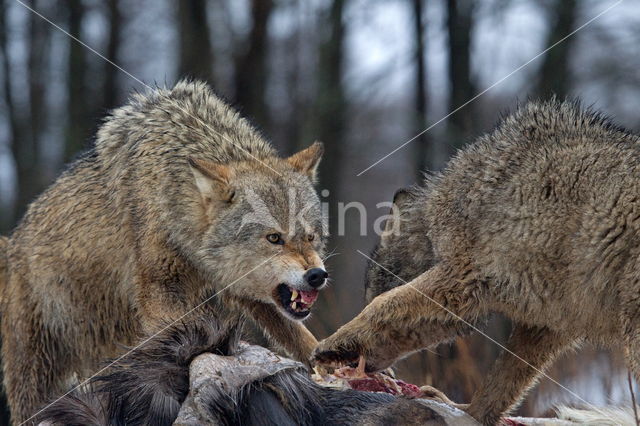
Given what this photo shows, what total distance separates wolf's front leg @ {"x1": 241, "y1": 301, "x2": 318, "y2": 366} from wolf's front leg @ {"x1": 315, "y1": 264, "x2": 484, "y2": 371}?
68 centimetres

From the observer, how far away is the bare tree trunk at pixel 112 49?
1880 centimetres

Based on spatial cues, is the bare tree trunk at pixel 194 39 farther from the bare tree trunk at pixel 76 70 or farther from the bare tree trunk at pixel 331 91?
the bare tree trunk at pixel 76 70

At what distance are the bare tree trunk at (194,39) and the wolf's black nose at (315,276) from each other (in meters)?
9.78

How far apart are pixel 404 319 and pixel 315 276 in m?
0.70

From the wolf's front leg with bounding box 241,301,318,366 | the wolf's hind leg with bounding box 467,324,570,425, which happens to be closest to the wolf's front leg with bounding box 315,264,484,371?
the wolf's hind leg with bounding box 467,324,570,425

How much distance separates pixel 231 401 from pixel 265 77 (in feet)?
41.9

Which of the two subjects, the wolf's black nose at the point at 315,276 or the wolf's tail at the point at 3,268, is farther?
the wolf's tail at the point at 3,268

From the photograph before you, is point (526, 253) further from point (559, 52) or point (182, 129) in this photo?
point (559, 52)

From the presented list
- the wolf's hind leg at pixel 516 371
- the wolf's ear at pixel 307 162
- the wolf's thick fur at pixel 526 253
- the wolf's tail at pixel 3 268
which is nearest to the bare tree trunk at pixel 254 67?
the wolf's tail at pixel 3 268

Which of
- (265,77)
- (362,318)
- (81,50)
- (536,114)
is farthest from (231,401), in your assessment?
(81,50)

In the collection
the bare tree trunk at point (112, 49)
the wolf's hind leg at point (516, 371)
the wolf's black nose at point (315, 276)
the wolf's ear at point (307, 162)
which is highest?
the bare tree trunk at point (112, 49)

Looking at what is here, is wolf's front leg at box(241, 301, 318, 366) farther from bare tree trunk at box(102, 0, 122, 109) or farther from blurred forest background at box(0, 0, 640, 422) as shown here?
bare tree trunk at box(102, 0, 122, 109)

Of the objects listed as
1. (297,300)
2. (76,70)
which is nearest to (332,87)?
(76,70)

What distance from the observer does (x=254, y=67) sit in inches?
623
